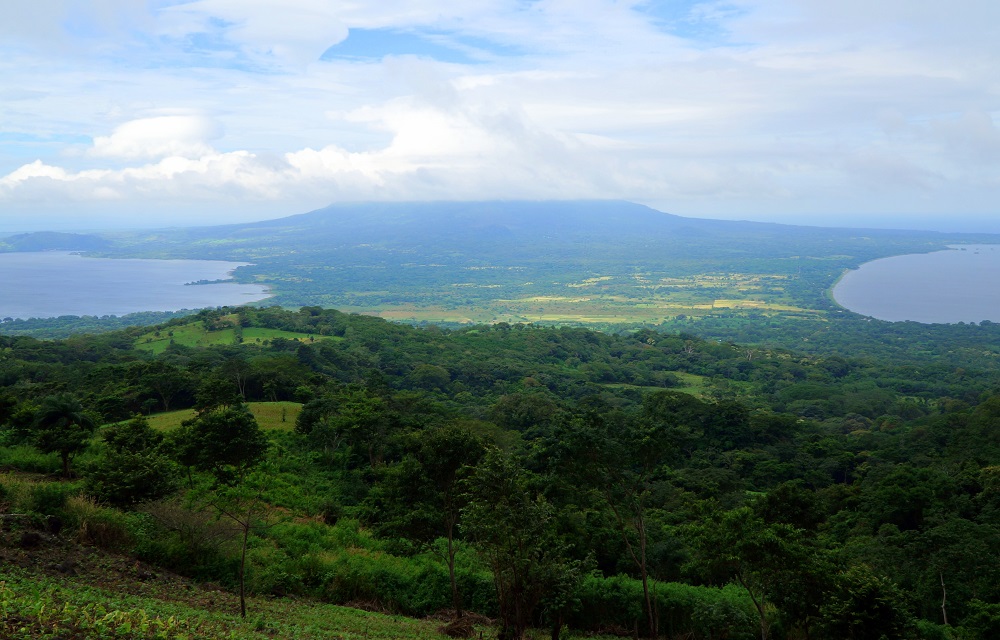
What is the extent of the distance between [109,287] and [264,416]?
116 m

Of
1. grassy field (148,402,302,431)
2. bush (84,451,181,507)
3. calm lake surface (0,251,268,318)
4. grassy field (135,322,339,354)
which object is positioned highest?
calm lake surface (0,251,268,318)

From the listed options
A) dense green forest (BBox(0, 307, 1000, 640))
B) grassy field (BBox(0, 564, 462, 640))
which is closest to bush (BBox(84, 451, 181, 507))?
dense green forest (BBox(0, 307, 1000, 640))

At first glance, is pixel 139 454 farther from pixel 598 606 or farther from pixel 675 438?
pixel 675 438

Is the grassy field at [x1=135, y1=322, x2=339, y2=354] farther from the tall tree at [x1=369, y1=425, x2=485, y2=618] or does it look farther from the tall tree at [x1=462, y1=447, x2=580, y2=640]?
the tall tree at [x1=462, y1=447, x2=580, y2=640]

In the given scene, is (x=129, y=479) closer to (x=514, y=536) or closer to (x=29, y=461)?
(x=29, y=461)

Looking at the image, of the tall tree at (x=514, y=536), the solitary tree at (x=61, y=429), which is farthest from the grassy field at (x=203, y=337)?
the tall tree at (x=514, y=536)

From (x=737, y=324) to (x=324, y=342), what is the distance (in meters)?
64.7

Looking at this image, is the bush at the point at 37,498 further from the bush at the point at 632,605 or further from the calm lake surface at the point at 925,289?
the calm lake surface at the point at 925,289

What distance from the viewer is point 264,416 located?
2323 cm

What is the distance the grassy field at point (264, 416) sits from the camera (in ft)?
70.7

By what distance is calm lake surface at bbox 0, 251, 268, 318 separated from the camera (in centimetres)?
9500

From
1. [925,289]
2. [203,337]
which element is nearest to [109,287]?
[203,337]

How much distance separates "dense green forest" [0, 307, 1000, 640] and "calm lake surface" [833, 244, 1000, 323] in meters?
87.3

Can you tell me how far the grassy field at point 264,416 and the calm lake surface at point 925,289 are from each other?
9752 centimetres
